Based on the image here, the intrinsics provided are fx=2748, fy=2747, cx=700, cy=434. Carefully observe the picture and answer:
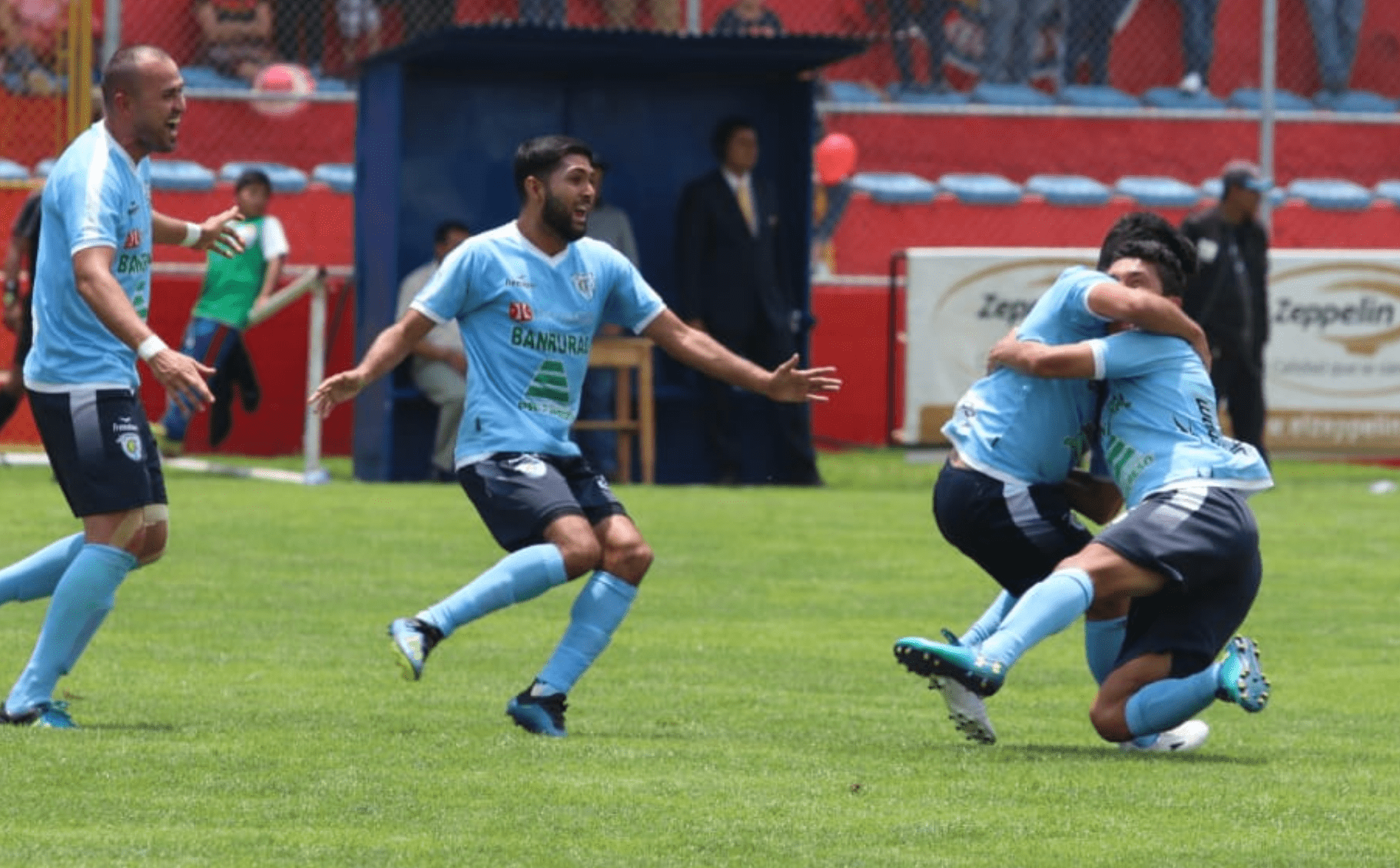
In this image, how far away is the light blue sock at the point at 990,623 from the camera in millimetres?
7902

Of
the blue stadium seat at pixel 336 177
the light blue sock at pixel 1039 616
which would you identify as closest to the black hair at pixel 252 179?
the blue stadium seat at pixel 336 177

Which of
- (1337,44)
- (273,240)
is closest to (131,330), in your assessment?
(273,240)

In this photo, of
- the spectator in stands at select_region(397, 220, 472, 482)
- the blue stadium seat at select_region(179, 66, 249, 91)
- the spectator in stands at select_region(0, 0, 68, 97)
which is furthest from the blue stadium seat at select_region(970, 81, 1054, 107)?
the spectator in stands at select_region(0, 0, 68, 97)

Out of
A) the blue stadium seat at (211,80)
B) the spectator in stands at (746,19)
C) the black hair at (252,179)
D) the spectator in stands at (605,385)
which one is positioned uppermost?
the spectator in stands at (746,19)

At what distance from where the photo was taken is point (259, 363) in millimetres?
18375

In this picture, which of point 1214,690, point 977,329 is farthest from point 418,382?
point 1214,690

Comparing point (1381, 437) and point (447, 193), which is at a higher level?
point (447, 193)

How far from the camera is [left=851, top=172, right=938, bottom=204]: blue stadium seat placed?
2088 centimetres

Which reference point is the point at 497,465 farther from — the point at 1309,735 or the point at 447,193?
the point at 447,193

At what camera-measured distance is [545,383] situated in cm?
788

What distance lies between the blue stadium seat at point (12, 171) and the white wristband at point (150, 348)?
11.9m

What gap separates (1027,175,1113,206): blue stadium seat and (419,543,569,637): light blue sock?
1417 centimetres

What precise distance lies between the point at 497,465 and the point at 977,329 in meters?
10.7

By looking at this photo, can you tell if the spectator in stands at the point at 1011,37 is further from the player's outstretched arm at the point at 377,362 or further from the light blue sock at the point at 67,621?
the light blue sock at the point at 67,621
